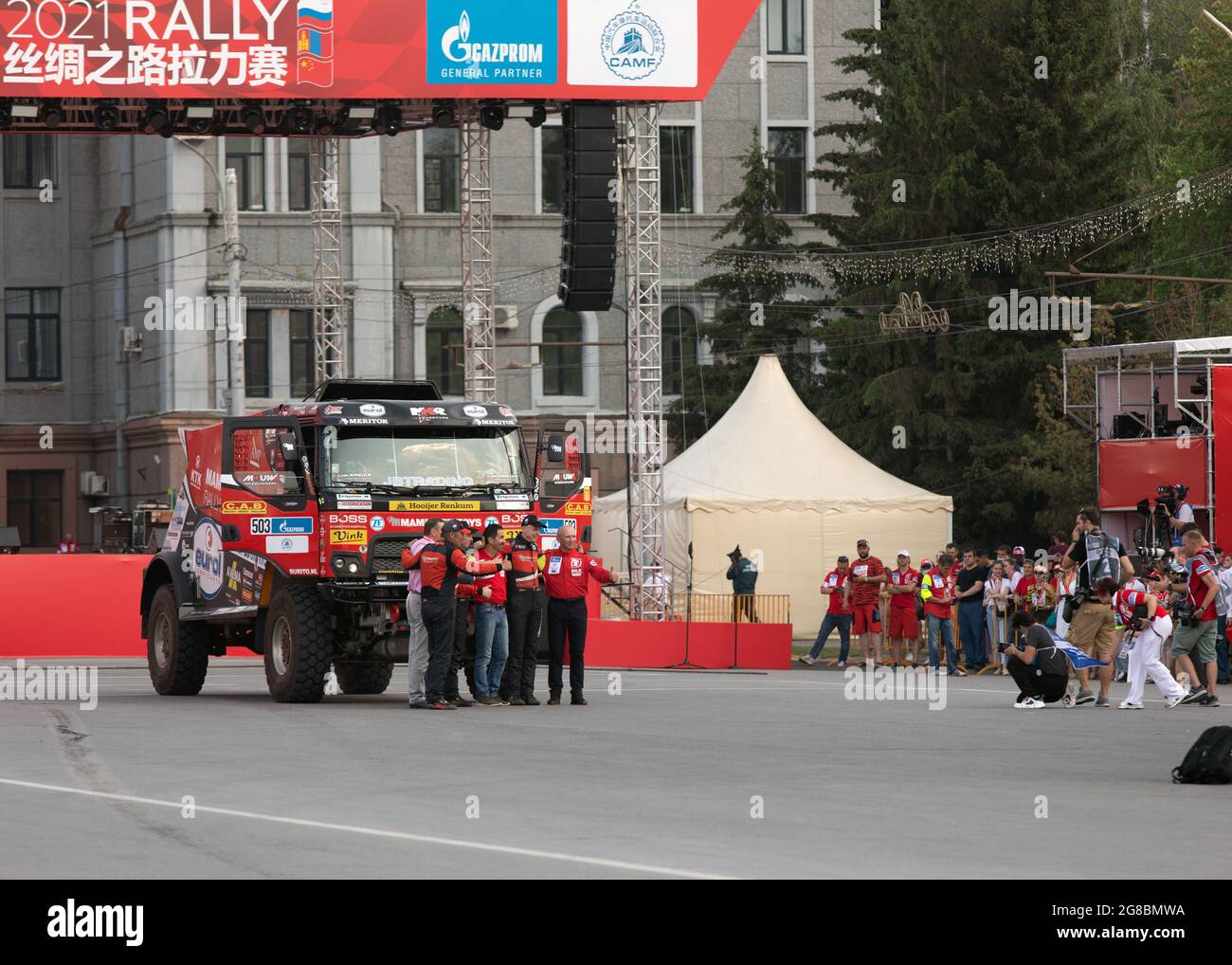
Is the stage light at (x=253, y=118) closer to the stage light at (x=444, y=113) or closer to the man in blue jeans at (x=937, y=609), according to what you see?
the stage light at (x=444, y=113)

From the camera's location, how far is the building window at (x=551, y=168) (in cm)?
5556

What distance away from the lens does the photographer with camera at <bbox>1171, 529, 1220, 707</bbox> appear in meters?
21.5

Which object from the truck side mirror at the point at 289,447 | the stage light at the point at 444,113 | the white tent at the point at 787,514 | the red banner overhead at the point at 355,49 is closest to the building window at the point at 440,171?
the white tent at the point at 787,514

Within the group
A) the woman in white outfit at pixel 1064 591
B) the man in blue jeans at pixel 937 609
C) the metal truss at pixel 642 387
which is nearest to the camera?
the woman in white outfit at pixel 1064 591

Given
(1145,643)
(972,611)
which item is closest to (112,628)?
(972,611)

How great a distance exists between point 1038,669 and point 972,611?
7.56 m

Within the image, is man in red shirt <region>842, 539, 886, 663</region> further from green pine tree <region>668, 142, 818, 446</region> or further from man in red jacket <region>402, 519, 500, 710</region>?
green pine tree <region>668, 142, 818, 446</region>

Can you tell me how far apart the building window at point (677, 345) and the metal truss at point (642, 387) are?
19.6 m

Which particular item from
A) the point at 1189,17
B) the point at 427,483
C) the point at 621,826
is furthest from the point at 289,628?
the point at 1189,17

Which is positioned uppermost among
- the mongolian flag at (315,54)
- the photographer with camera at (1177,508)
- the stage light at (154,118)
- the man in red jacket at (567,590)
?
the mongolian flag at (315,54)

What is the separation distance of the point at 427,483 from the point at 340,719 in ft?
10.9
